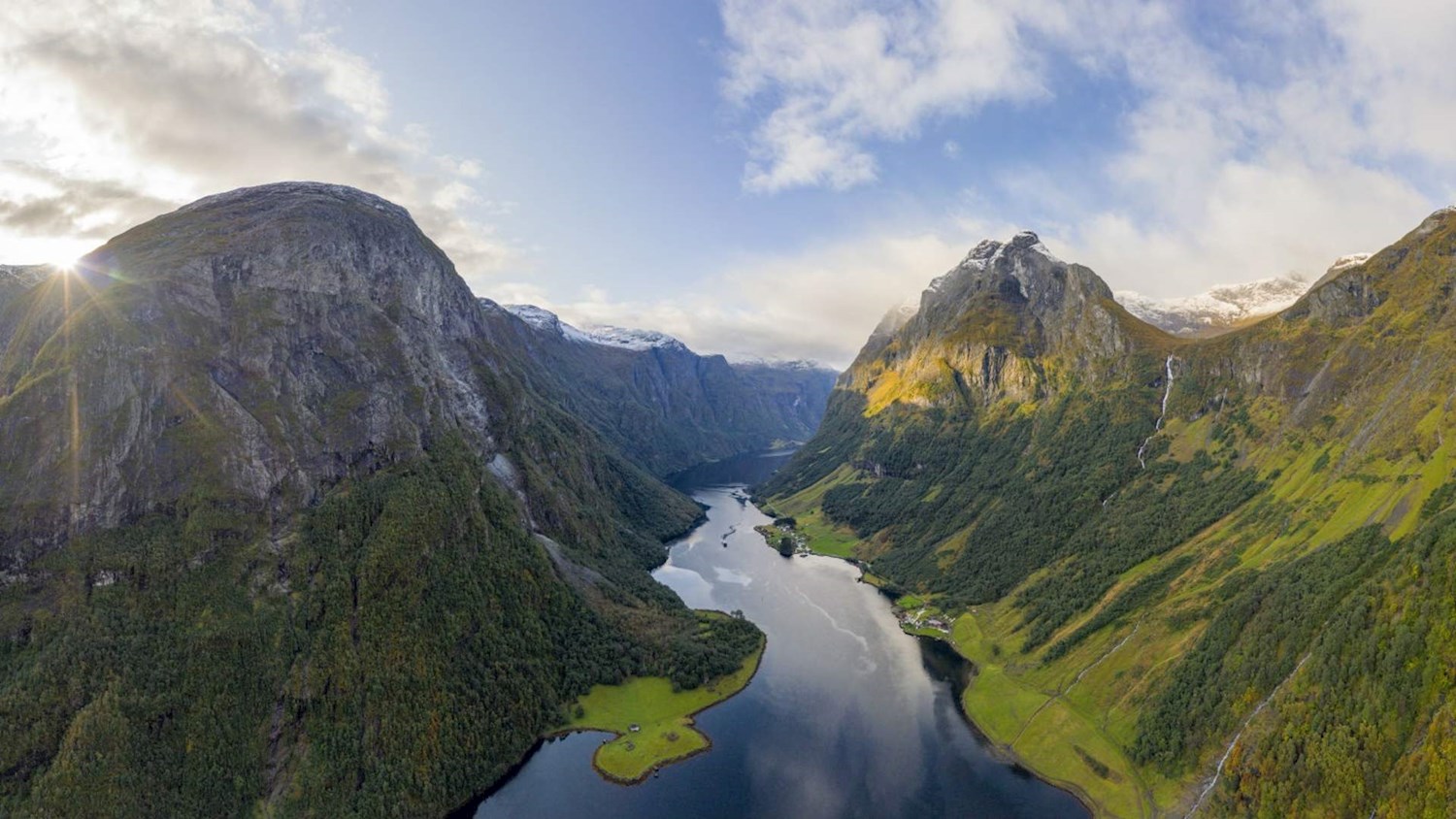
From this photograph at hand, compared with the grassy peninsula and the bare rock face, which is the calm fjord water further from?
the bare rock face

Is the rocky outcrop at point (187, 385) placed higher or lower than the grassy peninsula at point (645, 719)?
higher

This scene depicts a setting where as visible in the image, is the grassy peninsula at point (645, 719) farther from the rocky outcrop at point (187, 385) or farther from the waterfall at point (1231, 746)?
the waterfall at point (1231, 746)

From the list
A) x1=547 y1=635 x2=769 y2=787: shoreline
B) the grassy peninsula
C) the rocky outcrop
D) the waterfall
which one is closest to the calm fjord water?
x1=547 y1=635 x2=769 y2=787: shoreline

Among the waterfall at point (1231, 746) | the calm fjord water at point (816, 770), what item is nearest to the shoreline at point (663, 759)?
the calm fjord water at point (816, 770)

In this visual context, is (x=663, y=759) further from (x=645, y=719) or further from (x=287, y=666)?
(x=287, y=666)

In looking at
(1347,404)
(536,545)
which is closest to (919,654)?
(536,545)

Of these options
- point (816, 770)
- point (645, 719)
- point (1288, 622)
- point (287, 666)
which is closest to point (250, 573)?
point (287, 666)
